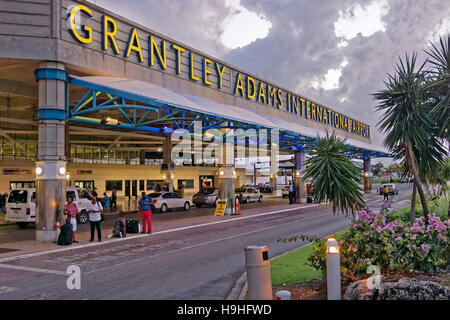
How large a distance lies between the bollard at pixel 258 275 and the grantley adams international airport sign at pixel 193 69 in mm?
13910

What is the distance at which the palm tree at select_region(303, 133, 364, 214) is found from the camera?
859 centimetres

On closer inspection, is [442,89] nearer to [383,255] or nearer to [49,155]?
[383,255]

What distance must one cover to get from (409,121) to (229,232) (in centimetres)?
962

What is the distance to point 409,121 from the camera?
997 cm

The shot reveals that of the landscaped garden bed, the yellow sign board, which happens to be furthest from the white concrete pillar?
the landscaped garden bed

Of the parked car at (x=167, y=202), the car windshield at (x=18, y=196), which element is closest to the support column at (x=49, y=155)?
the car windshield at (x=18, y=196)

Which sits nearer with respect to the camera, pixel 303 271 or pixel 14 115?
pixel 303 271

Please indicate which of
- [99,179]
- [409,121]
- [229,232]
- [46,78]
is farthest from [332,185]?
[99,179]

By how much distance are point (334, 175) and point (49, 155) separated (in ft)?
37.4

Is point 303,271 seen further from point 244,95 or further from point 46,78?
point 244,95

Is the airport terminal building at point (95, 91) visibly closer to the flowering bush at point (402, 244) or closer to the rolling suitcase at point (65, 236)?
the rolling suitcase at point (65, 236)

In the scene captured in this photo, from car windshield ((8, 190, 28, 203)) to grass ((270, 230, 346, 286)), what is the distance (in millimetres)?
14108

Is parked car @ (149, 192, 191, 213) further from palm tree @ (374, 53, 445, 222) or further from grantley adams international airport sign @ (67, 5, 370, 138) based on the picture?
palm tree @ (374, 53, 445, 222)

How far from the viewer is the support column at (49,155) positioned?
1528cm
